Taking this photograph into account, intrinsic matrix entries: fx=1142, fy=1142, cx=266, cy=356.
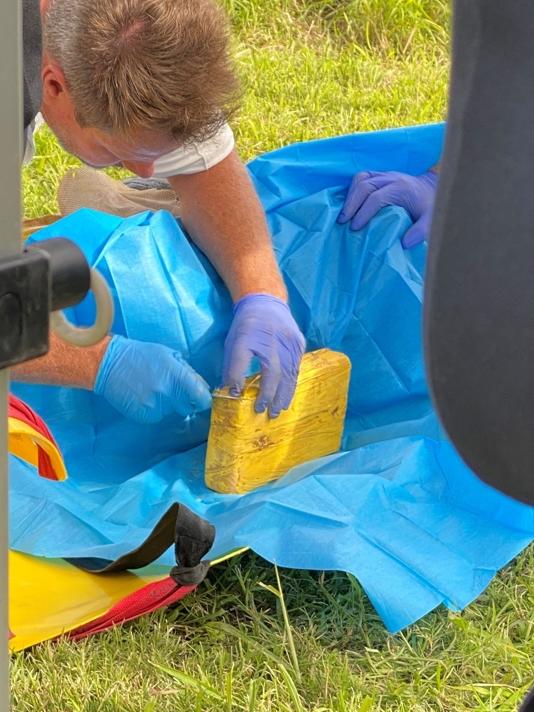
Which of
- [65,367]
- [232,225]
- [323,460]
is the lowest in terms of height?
[323,460]

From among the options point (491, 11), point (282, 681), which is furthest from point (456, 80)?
point (282, 681)

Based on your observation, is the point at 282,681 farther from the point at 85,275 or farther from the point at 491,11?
the point at 491,11

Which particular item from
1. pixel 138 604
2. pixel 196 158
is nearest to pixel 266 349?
pixel 196 158

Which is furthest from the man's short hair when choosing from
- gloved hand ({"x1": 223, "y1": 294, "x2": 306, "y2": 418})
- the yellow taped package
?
the yellow taped package

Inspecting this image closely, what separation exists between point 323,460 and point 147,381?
35 cm

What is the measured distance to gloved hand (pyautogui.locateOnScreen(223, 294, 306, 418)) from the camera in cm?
196

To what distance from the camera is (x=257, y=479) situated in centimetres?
199

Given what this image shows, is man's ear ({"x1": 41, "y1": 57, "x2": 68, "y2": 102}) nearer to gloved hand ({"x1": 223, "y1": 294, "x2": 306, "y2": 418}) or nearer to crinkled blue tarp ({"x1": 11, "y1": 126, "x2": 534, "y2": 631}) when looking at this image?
crinkled blue tarp ({"x1": 11, "y1": 126, "x2": 534, "y2": 631})

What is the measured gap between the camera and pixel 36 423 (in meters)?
1.68

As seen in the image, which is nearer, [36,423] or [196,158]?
[36,423]

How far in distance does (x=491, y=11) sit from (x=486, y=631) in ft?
3.94

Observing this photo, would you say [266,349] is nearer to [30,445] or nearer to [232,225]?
[232,225]

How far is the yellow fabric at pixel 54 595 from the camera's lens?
5.20ft

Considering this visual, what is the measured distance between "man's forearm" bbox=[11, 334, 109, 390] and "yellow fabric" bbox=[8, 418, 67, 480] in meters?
0.20
